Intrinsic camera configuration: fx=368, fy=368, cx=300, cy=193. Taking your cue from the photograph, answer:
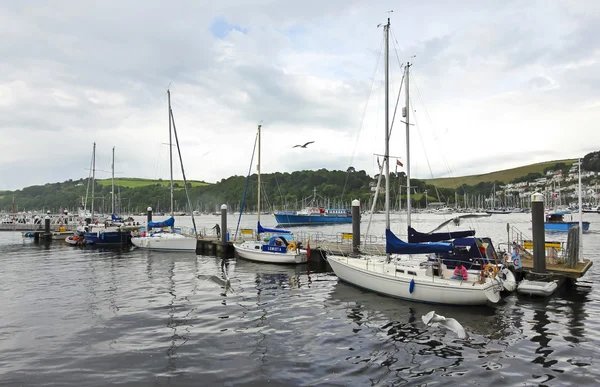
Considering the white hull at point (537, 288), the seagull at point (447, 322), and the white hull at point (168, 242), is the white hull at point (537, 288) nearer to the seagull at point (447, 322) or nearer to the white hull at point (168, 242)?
the seagull at point (447, 322)

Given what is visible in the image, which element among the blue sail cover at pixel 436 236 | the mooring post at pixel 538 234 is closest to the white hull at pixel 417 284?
the blue sail cover at pixel 436 236

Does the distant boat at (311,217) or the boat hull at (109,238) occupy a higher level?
the distant boat at (311,217)

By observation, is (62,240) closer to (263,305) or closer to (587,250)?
(263,305)

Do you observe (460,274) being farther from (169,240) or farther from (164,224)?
(164,224)

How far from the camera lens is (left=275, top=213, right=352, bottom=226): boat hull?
104 meters

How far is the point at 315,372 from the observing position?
33.4 ft

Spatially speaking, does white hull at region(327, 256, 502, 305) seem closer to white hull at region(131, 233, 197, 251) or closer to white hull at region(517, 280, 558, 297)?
white hull at region(517, 280, 558, 297)

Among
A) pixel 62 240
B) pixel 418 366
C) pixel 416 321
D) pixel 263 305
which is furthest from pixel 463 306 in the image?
pixel 62 240

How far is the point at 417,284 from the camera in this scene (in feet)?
55.8

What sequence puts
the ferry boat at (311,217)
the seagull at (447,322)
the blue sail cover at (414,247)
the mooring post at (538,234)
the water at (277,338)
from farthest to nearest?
the ferry boat at (311,217)
the mooring post at (538,234)
the blue sail cover at (414,247)
the seagull at (447,322)
the water at (277,338)

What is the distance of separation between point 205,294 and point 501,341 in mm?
13857

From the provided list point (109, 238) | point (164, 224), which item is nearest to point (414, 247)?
point (164, 224)

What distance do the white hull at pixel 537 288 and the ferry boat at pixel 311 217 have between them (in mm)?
85204

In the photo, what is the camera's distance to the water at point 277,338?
10.1m
